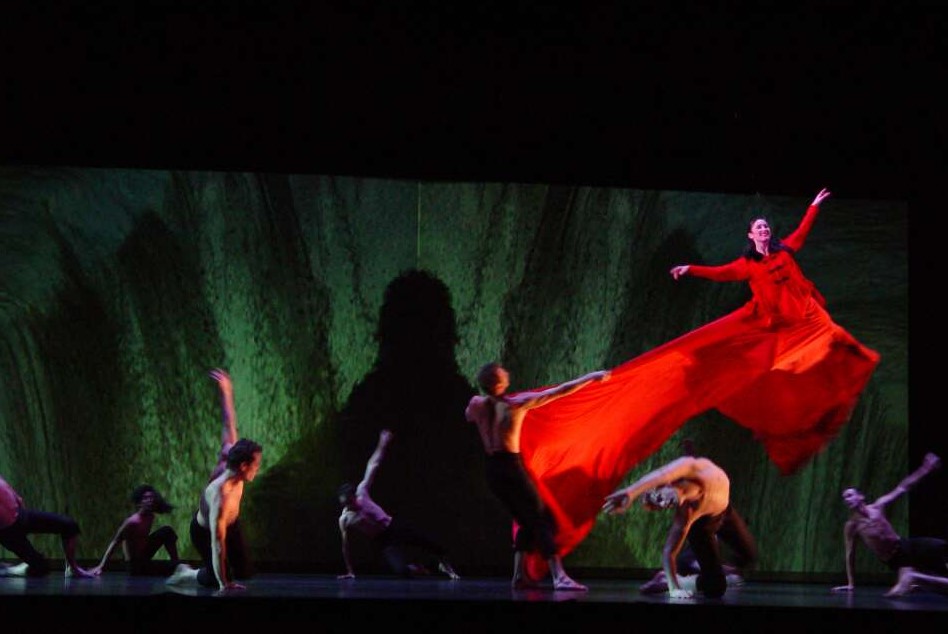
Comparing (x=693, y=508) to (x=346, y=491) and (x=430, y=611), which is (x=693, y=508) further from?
(x=346, y=491)

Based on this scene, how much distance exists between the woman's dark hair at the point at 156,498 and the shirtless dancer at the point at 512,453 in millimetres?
2385

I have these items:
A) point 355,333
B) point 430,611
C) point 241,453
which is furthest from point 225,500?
point 355,333

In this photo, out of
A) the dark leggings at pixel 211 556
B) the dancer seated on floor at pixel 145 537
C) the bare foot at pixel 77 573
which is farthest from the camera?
the dancer seated on floor at pixel 145 537

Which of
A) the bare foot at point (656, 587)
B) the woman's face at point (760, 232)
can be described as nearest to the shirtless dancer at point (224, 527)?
the bare foot at point (656, 587)

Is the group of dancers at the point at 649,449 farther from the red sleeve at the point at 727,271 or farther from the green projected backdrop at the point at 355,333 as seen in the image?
the green projected backdrop at the point at 355,333

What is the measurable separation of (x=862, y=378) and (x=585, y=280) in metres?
2.08

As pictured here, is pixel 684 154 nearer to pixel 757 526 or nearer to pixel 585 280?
pixel 585 280

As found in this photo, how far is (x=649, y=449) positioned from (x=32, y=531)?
4.00 metres

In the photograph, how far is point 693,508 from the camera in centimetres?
663

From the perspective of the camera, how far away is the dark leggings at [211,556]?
21.7 feet

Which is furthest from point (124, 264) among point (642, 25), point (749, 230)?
point (749, 230)

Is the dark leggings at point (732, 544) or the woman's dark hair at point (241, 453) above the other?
the woman's dark hair at point (241, 453)

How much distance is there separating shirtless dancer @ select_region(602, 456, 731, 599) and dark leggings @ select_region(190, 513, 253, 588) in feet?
6.80

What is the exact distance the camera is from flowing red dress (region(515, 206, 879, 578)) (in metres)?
8.19
